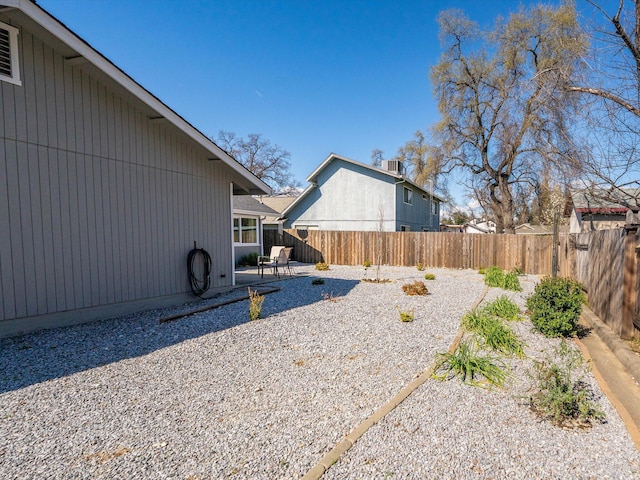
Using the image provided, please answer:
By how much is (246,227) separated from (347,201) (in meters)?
6.90

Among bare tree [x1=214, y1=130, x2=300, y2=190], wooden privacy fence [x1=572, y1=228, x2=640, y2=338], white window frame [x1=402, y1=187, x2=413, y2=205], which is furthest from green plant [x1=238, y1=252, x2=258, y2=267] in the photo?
bare tree [x1=214, y1=130, x2=300, y2=190]

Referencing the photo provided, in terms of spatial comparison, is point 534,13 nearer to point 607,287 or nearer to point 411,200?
point 411,200

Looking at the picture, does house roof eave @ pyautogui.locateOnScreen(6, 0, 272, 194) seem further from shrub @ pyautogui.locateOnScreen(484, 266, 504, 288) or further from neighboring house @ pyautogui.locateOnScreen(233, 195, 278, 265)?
shrub @ pyautogui.locateOnScreen(484, 266, 504, 288)

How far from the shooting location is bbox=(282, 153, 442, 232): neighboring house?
18716mm

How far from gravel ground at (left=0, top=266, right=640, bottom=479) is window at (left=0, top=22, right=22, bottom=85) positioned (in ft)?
11.8

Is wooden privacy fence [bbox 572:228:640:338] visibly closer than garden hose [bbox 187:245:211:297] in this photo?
Yes

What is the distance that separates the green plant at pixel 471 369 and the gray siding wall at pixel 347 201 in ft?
49.3

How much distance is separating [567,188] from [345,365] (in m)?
3.62

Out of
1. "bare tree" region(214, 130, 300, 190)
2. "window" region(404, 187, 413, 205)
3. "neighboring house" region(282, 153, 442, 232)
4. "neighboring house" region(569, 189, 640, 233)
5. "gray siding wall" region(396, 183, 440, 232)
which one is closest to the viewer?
"neighboring house" region(569, 189, 640, 233)

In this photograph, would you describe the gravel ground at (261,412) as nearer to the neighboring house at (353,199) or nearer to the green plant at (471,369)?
the green plant at (471,369)

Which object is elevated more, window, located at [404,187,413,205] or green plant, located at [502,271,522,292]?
window, located at [404,187,413,205]

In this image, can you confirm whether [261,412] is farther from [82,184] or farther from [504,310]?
[504,310]

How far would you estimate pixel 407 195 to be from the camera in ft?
68.2

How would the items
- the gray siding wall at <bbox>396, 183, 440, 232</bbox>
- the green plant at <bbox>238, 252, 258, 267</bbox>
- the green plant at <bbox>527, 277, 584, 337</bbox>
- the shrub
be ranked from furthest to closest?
the gray siding wall at <bbox>396, 183, 440, 232</bbox>, the green plant at <bbox>238, 252, 258, 267</bbox>, the shrub, the green plant at <bbox>527, 277, 584, 337</bbox>
